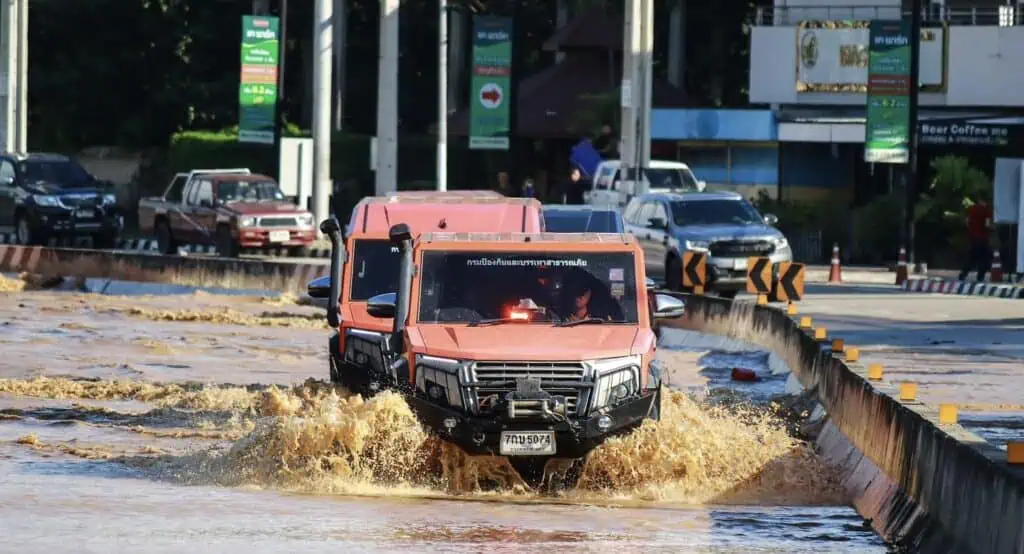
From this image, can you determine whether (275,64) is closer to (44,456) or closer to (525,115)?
(525,115)

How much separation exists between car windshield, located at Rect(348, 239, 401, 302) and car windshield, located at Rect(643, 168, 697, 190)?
96.1ft

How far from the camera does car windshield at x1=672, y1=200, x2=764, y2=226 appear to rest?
3616 centimetres

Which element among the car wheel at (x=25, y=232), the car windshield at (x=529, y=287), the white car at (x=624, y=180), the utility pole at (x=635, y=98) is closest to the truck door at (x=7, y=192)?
the car wheel at (x=25, y=232)

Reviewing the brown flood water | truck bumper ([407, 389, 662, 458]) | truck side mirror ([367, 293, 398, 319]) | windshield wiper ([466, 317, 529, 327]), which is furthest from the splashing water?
windshield wiper ([466, 317, 529, 327])

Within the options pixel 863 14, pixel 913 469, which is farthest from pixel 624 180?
pixel 913 469

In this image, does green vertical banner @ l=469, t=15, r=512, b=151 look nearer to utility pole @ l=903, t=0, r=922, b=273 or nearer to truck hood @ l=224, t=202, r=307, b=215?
truck hood @ l=224, t=202, r=307, b=215

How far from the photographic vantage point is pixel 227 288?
124 ft

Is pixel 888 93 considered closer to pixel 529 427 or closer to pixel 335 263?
pixel 335 263

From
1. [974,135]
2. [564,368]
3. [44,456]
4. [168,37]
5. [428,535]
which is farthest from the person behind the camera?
[168,37]

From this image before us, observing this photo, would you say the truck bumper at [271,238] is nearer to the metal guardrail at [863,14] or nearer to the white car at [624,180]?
the white car at [624,180]

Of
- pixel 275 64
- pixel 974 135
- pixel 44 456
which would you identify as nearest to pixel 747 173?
pixel 974 135

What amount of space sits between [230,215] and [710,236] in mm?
13224

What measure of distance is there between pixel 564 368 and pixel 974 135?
36.9 meters

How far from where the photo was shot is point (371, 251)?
1800cm
